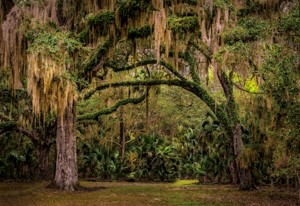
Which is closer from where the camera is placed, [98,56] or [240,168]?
[98,56]

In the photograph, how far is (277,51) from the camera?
9891 mm

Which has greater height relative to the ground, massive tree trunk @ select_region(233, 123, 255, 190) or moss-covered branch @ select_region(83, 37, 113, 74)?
moss-covered branch @ select_region(83, 37, 113, 74)

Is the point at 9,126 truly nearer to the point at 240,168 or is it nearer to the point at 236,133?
the point at 236,133

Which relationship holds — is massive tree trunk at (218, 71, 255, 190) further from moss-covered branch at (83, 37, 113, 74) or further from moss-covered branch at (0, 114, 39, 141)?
moss-covered branch at (0, 114, 39, 141)

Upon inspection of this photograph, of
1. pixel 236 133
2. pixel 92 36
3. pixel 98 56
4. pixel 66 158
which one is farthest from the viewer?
pixel 236 133

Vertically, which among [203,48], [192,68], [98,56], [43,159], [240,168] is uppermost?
[203,48]

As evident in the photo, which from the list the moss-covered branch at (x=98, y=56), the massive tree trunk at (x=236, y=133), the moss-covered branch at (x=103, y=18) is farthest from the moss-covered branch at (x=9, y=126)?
the massive tree trunk at (x=236, y=133)

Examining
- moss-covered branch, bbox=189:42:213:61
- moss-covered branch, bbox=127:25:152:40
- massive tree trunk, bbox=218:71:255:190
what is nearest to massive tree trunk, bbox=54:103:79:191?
moss-covered branch, bbox=127:25:152:40

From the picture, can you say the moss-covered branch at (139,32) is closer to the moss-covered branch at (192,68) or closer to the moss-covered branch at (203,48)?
the moss-covered branch at (203,48)

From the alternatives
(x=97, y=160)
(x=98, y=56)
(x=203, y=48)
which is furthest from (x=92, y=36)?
(x=97, y=160)

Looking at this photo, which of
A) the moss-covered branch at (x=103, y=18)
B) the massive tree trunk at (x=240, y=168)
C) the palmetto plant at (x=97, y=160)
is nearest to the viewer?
the moss-covered branch at (x=103, y=18)

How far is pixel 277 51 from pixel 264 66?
0.52 meters

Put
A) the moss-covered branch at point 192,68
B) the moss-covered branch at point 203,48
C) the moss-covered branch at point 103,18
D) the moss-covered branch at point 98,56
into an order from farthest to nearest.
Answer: the moss-covered branch at point 192,68 → the moss-covered branch at point 203,48 → the moss-covered branch at point 98,56 → the moss-covered branch at point 103,18

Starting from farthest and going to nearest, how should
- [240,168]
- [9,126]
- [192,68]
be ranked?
[9,126] < [192,68] < [240,168]
